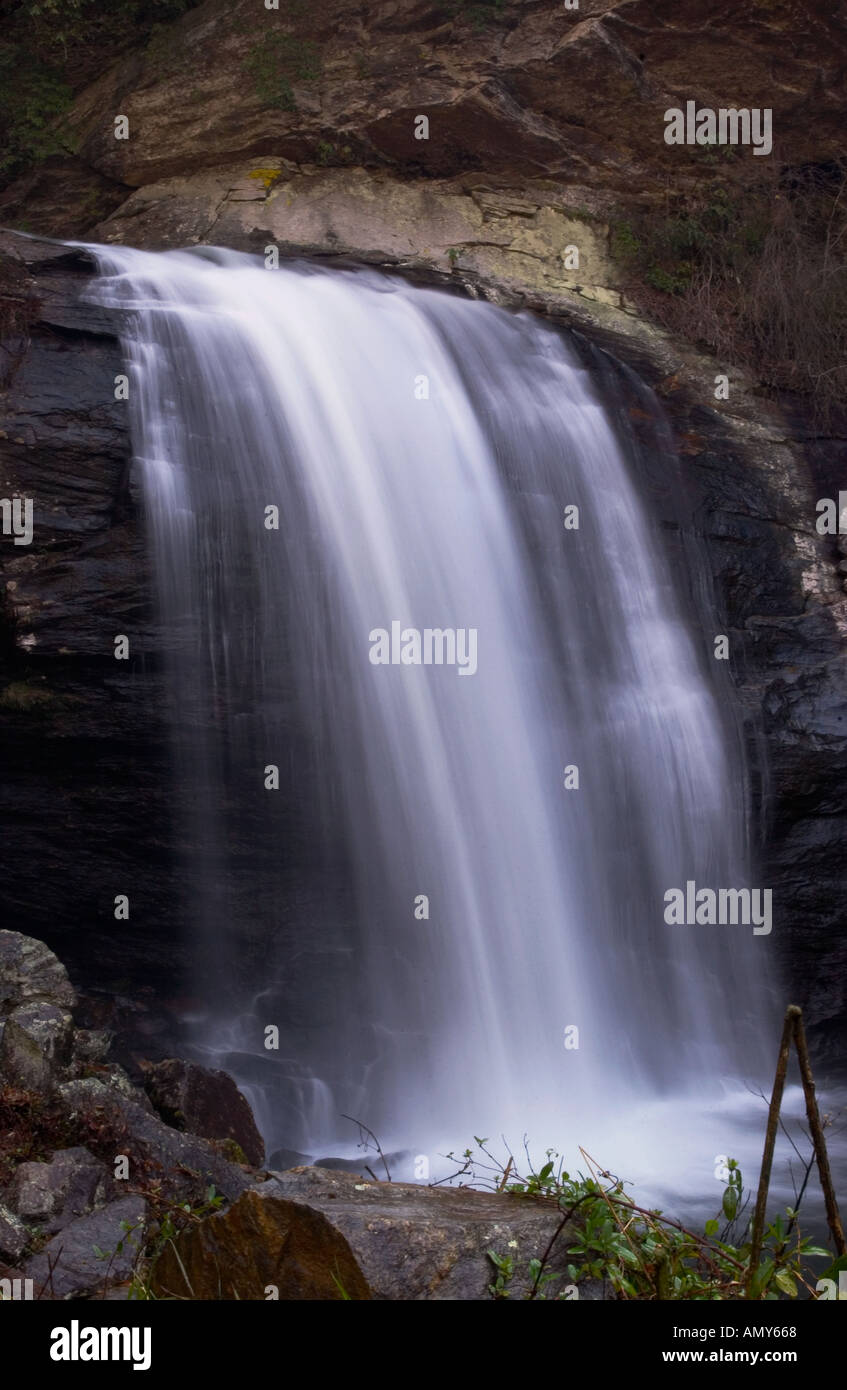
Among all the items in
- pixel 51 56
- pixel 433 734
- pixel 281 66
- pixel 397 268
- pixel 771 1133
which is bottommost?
pixel 771 1133

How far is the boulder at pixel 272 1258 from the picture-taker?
2752mm

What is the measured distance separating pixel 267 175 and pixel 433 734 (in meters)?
7.39

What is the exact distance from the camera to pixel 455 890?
23.6 feet

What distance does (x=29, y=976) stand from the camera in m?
5.21

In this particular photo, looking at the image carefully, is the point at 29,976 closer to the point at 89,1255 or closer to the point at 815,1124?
the point at 89,1255

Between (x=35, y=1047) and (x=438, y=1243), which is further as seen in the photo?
(x=35, y=1047)

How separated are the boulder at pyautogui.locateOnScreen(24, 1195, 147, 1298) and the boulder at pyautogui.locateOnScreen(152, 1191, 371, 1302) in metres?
0.53

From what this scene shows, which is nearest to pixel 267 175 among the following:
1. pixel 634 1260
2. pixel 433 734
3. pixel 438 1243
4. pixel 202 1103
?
pixel 433 734

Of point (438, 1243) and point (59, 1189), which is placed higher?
point (438, 1243)

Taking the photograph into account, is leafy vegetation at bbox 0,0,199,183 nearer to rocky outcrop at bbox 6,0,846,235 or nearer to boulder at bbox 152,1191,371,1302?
rocky outcrop at bbox 6,0,846,235

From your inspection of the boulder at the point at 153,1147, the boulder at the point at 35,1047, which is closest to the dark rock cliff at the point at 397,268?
the boulder at the point at 35,1047

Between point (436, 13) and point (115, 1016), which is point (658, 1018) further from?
point (436, 13)

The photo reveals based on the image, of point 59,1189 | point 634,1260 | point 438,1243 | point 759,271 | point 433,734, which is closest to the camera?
point 634,1260
